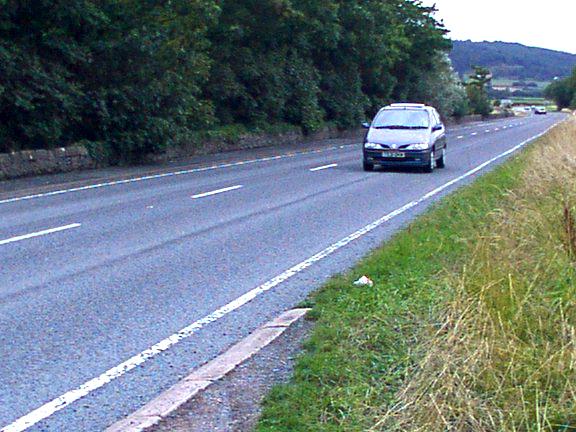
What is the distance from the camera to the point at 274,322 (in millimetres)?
8328

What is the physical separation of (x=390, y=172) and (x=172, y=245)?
1385 cm

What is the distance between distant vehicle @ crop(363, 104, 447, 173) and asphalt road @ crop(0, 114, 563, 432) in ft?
13.2

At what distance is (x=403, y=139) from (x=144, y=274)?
1574 centimetres

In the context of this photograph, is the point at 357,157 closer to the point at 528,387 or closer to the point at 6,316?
the point at 6,316

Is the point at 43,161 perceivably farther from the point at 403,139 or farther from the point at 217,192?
the point at 403,139

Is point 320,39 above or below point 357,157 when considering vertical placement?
Answer: above

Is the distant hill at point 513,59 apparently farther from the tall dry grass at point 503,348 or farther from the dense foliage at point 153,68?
the tall dry grass at point 503,348

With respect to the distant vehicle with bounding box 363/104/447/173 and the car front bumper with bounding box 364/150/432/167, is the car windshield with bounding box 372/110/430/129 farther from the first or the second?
the car front bumper with bounding box 364/150/432/167

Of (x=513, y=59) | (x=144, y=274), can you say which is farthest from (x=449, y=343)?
(x=513, y=59)

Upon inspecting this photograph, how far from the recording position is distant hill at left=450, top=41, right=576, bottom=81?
176 m

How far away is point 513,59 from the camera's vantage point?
184 m

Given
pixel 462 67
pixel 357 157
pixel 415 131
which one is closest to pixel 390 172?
pixel 415 131

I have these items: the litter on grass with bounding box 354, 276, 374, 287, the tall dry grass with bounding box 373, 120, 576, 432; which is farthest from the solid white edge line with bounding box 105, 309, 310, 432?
the tall dry grass with bounding box 373, 120, 576, 432

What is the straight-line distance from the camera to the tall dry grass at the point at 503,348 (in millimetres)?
5355
